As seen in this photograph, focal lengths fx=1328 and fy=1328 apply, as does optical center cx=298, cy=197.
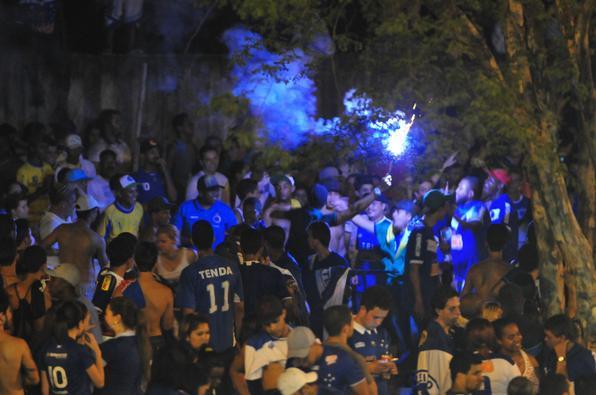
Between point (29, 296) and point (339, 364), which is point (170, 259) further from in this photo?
point (339, 364)

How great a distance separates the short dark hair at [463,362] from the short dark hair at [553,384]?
3.27 feet

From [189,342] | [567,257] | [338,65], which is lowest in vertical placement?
[189,342]

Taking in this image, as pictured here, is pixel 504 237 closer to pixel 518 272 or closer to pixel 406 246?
pixel 518 272

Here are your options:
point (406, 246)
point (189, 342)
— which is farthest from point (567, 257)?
point (189, 342)

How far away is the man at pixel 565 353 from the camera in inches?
418

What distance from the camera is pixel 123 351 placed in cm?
975

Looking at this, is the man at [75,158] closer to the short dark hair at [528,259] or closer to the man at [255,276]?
the man at [255,276]

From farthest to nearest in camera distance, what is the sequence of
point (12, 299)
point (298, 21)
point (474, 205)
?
point (474, 205)
point (298, 21)
point (12, 299)

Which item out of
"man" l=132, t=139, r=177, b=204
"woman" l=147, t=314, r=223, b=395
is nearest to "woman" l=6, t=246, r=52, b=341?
"woman" l=147, t=314, r=223, b=395

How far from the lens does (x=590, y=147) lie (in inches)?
555

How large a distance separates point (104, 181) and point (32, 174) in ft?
2.74

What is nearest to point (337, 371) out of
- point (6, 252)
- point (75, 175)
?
point (6, 252)

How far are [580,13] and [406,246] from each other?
9.82 feet

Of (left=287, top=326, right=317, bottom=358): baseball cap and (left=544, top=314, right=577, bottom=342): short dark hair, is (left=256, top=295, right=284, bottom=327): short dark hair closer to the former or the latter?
(left=287, top=326, right=317, bottom=358): baseball cap
